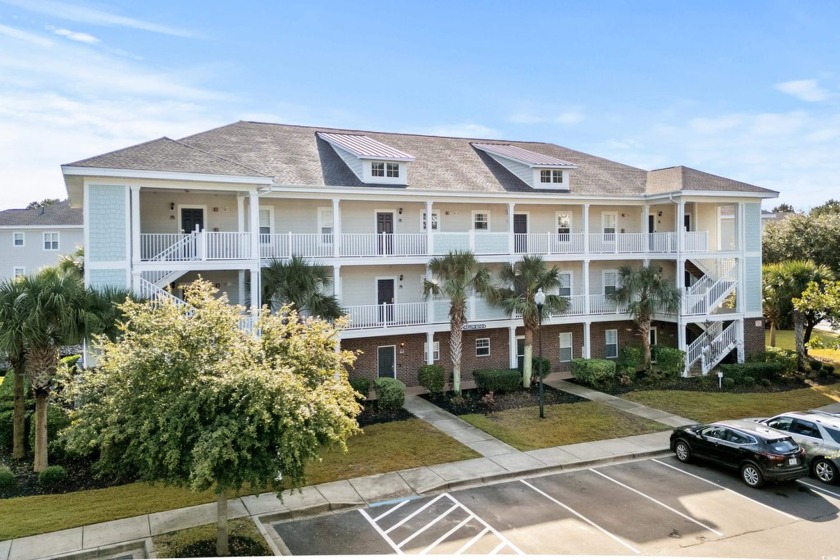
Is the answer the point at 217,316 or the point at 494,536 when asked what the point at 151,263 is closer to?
the point at 217,316

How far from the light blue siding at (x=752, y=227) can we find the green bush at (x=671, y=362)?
671 cm

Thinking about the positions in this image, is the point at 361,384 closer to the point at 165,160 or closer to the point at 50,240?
the point at 165,160

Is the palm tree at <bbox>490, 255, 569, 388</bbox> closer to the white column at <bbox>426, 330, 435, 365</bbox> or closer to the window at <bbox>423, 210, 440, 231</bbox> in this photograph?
the white column at <bbox>426, 330, 435, 365</bbox>

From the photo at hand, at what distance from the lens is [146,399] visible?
34.6 ft

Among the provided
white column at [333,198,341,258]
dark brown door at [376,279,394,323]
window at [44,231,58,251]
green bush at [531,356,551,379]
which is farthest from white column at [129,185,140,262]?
window at [44,231,58,251]

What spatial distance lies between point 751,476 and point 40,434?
56.9ft

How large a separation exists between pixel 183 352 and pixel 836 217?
41.3m

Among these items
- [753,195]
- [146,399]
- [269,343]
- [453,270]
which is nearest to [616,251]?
[753,195]

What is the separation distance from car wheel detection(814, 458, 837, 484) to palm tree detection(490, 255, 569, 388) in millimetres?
10603

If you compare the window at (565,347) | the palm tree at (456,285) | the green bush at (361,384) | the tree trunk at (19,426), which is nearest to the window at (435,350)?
the palm tree at (456,285)

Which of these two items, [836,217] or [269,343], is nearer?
[269,343]

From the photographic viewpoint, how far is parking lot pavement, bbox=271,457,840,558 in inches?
457

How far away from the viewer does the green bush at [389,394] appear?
21.4 meters

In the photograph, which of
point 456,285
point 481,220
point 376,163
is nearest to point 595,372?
point 456,285
